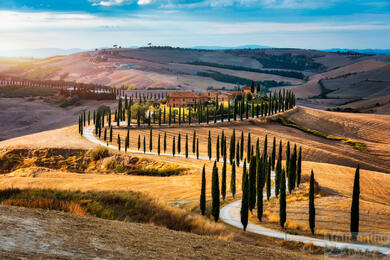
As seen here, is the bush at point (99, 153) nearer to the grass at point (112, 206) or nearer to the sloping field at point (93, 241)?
the grass at point (112, 206)

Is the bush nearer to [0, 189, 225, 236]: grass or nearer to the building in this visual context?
[0, 189, 225, 236]: grass

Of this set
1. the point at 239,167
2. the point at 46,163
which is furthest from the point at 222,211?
the point at 46,163

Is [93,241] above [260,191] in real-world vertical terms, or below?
above

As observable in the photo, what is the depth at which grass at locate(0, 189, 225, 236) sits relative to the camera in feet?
71.2

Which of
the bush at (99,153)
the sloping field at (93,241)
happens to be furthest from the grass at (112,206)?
A: the bush at (99,153)

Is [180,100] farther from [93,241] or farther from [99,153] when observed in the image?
[93,241]

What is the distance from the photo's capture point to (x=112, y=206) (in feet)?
80.7

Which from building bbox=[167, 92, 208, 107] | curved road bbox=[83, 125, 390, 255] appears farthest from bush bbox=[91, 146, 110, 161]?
building bbox=[167, 92, 208, 107]

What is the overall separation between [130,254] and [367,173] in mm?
58286

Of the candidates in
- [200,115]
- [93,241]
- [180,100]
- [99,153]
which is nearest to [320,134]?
[200,115]

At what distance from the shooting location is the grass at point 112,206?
2171 cm

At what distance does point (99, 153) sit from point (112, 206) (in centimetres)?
4942

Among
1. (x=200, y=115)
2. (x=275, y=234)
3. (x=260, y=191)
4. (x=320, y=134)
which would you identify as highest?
(x=200, y=115)

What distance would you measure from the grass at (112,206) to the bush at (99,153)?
46408 millimetres
